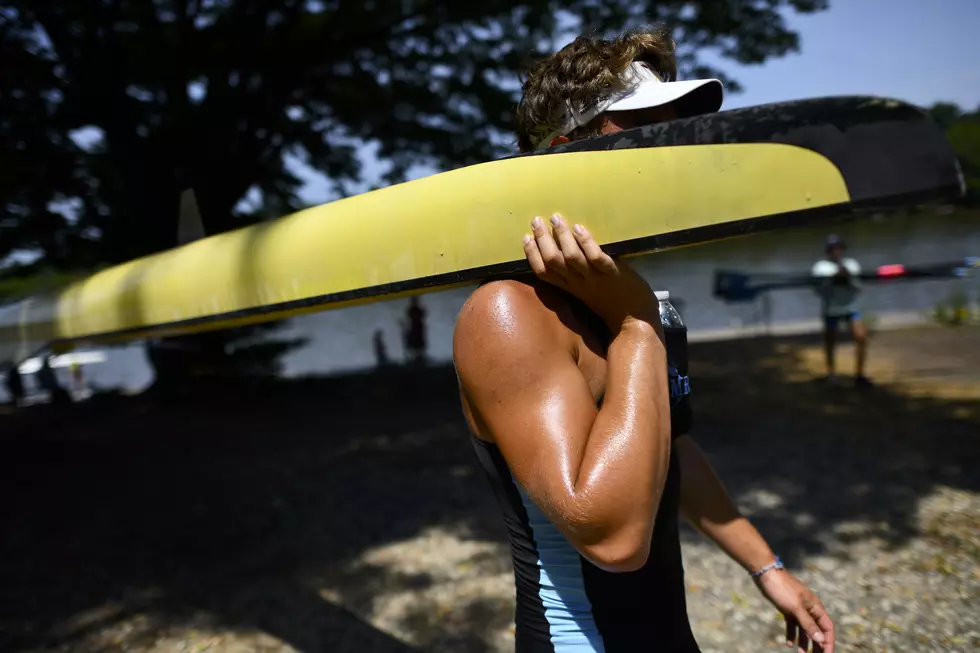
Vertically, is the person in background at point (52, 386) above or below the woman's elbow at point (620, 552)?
below

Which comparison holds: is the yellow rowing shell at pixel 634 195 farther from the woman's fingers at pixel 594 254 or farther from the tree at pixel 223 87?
the tree at pixel 223 87

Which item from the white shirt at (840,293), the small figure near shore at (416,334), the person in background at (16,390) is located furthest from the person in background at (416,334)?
the white shirt at (840,293)

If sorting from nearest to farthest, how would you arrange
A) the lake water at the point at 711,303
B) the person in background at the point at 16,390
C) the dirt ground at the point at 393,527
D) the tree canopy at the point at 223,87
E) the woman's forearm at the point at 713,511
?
1. the woman's forearm at the point at 713,511
2. the dirt ground at the point at 393,527
3. the tree canopy at the point at 223,87
4. the person in background at the point at 16,390
5. the lake water at the point at 711,303

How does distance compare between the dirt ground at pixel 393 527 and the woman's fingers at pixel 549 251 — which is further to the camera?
the dirt ground at pixel 393 527

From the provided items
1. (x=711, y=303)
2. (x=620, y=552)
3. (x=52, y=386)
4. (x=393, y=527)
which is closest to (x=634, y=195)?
(x=620, y=552)

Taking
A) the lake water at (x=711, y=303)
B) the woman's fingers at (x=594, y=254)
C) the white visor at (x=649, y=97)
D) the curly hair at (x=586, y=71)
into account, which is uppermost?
the curly hair at (x=586, y=71)

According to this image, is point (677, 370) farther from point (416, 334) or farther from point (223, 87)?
point (416, 334)

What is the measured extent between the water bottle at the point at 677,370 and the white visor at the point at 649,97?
0.41 metres

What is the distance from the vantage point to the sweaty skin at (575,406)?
972mm

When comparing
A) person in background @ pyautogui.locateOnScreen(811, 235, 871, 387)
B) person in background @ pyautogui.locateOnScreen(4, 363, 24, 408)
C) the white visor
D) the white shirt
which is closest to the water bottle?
the white visor

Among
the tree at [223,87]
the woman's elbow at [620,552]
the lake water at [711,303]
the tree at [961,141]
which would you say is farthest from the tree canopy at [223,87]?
the woman's elbow at [620,552]

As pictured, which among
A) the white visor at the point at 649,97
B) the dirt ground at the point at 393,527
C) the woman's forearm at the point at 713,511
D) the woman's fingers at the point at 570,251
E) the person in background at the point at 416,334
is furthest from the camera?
the person in background at the point at 416,334

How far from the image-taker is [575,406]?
1.03 meters

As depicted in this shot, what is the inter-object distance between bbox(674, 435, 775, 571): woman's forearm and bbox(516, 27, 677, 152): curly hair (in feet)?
2.77
